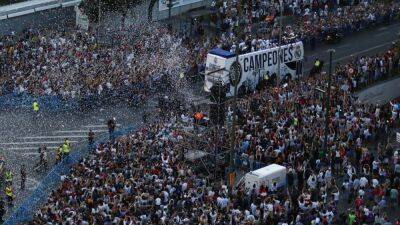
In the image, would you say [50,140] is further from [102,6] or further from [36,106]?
[102,6]

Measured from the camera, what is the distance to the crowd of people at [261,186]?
4412cm

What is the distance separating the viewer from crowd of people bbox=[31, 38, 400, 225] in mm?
44125

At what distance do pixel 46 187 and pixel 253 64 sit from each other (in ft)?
56.3

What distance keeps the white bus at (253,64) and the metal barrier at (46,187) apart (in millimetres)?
6798

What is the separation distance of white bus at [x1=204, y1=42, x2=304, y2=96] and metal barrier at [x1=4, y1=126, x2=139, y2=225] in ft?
22.3

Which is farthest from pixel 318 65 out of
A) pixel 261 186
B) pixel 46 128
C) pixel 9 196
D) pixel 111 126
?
pixel 9 196

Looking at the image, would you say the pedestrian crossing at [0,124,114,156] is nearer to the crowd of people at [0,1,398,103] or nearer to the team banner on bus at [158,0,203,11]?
the crowd of people at [0,1,398,103]

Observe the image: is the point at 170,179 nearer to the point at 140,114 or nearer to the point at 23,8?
the point at 140,114

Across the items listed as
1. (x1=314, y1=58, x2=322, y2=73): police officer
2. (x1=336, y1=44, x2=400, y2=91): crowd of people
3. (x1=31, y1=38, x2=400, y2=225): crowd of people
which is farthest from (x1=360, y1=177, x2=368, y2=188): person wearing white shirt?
(x1=314, y1=58, x2=322, y2=73): police officer

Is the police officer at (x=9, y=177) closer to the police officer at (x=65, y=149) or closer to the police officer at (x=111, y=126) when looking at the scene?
the police officer at (x=65, y=149)

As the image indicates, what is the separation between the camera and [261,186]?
46531mm

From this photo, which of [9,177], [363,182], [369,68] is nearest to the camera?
[363,182]

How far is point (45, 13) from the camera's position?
2744 inches

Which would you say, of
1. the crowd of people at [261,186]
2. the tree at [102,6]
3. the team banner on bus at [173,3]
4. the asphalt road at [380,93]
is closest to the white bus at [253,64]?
the crowd of people at [261,186]
